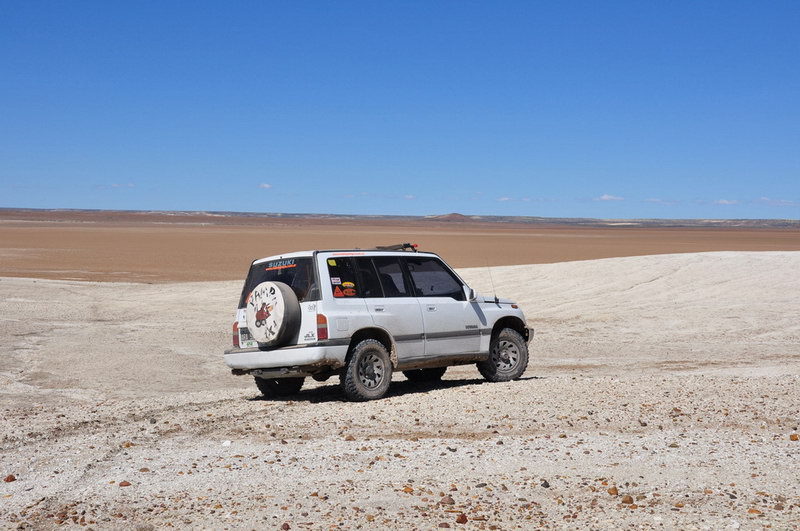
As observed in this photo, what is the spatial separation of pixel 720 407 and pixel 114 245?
55113mm

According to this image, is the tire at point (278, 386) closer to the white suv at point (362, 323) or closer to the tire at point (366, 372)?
the white suv at point (362, 323)

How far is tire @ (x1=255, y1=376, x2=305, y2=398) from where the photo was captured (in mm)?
11758

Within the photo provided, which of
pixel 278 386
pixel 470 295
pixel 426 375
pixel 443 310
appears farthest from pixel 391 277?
pixel 426 375

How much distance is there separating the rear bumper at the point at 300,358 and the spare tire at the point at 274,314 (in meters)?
0.14

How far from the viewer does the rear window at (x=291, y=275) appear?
10672 mm

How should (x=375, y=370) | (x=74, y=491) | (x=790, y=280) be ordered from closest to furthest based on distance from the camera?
1. (x=74, y=491)
2. (x=375, y=370)
3. (x=790, y=280)

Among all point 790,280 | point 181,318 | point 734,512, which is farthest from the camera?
point 790,280

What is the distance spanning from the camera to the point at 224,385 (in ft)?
46.3

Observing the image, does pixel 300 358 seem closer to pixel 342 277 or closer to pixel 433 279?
pixel 342 277

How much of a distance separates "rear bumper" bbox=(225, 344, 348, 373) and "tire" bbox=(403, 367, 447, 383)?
279 centimetres

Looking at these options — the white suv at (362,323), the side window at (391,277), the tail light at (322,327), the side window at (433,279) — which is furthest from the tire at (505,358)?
the tail light at (322,327)

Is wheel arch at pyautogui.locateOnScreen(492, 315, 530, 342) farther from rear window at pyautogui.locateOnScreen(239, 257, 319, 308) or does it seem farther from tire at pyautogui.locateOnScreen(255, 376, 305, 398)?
rear window at pyautogui.locateOnScreen(239, 257, 319, 308)

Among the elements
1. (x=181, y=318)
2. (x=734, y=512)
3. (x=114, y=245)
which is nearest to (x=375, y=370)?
(x=734, y=512)

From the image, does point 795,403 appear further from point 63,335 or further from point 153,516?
point 63,335
